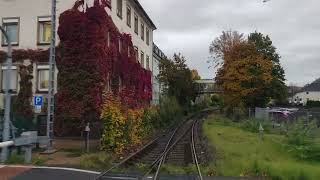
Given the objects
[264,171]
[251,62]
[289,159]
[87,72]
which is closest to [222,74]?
[251,62]

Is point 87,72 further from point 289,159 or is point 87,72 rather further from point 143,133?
point 289,159

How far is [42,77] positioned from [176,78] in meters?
41.4

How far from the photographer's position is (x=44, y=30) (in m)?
32.9

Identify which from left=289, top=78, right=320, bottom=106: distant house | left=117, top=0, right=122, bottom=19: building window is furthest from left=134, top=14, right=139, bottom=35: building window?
left=289, top=78, right=320, bottom=106: distant house

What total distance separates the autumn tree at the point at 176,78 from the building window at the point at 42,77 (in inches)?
1442

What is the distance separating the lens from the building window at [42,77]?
106 ft

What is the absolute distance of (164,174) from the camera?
17500mm

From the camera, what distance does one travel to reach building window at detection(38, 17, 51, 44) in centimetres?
3275

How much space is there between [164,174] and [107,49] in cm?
1664

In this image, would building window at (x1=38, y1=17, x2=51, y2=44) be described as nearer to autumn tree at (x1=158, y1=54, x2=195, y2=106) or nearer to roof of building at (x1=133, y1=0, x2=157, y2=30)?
roof of building at (x1=133, y1=0, x2=157, y2=30)

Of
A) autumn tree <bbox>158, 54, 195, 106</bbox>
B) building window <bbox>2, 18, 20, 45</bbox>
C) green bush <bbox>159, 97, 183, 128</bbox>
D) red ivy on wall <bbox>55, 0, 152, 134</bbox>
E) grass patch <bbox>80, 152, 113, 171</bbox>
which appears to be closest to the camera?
grass patch <bbox>80, 152, 113, 171</bbox>

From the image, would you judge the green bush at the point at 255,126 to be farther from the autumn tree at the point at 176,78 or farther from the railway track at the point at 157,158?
the autumn tree at the point at 176,78

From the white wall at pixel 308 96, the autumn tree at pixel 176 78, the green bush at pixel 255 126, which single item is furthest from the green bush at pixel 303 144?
the white wall at pixel 308 96

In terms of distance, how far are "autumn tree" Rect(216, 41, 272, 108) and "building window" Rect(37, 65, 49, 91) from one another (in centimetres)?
2696
